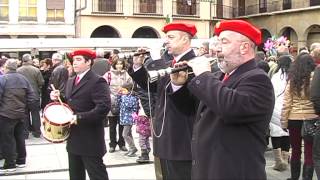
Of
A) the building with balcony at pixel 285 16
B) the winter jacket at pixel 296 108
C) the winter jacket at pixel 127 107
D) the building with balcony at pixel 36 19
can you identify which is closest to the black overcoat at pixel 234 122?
the winter jacket at pixel 296 108

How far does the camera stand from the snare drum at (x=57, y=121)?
212 inches

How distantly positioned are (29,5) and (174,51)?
2693 cm

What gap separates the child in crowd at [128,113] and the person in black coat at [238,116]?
565cm

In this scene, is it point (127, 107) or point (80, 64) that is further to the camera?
point (127, 107)

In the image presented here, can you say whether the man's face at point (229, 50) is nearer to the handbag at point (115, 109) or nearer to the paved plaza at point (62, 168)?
the paved plaza at point (62, 168)

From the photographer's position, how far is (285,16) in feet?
98.7

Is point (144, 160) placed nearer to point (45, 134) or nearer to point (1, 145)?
point (1, 145)

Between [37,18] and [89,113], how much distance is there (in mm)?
25668

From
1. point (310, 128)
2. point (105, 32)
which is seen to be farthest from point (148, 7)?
point (310, 128)

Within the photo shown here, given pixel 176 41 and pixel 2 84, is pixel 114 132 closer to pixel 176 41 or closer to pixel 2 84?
pixel 2 84

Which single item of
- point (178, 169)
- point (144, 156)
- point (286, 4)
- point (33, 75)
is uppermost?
point (286, 4)

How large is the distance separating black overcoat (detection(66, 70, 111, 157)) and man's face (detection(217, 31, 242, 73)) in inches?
101

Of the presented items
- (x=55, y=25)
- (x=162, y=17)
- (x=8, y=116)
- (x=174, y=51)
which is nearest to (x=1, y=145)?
(x=8, y=116)

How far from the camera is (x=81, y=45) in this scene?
21.2 m
